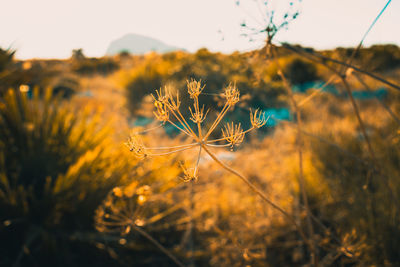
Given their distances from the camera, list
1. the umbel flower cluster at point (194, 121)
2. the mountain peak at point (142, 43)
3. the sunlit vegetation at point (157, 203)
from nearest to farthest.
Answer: the umbel flower cluster at point (194, 121)
the mountain peak at point (142, 43)
the sunlit vegetation at point (157, 203)

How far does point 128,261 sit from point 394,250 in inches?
47.2

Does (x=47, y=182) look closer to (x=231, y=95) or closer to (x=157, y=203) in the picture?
(x=157, y=203)

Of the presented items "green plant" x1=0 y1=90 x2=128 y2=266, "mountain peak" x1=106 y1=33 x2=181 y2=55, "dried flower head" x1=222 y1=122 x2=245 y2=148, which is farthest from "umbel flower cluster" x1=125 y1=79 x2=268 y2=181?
"green plant" x1=0 y1=90 x2=128 y2=266

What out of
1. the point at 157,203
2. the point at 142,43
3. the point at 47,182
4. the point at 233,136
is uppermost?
the point at 142,43

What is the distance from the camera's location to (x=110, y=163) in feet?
4.82

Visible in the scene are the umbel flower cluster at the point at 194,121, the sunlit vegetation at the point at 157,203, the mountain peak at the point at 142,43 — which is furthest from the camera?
the sunlit vegetation at the point at 157,203

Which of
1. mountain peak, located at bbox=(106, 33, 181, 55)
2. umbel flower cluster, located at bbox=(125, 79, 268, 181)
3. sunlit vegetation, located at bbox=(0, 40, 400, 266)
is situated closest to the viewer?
umbel flower cluster, located at bbox=(125, 79, 268, 181)

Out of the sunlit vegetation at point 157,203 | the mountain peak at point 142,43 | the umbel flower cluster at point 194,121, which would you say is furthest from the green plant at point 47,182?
the umbel flower cluster at point 194,121

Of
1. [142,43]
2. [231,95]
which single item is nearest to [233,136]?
[231,95]

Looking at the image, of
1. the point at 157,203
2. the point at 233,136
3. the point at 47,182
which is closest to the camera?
the point at 233,136

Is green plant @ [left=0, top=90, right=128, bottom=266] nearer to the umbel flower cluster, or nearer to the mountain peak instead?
the mountain peak

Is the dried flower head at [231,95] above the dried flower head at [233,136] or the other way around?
above

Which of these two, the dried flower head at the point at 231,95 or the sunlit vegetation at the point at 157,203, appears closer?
the dried flower head at the point at 231,95

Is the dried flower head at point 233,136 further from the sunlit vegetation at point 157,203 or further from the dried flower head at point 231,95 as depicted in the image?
the sunlit vegetation at point 157,203
